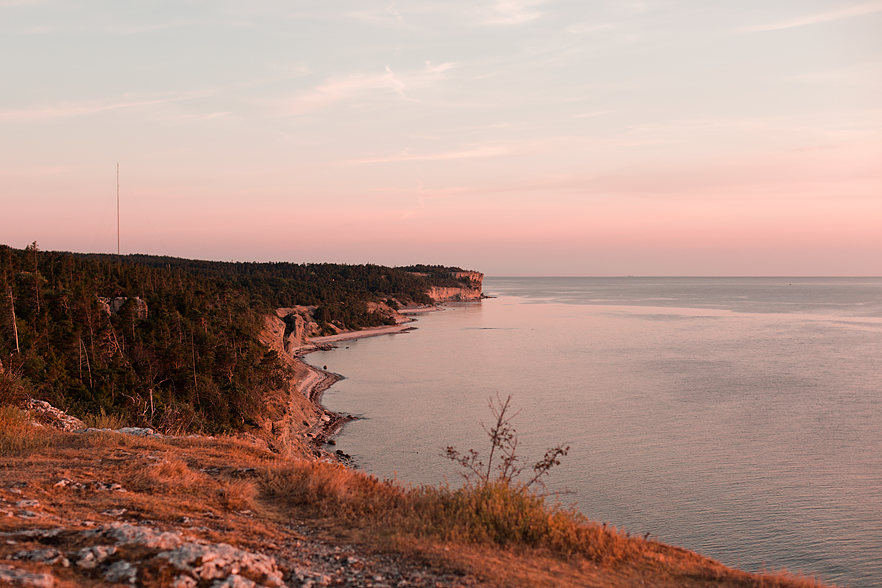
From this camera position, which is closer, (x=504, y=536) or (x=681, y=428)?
(x=504, y=536)

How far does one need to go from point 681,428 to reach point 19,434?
45819mm

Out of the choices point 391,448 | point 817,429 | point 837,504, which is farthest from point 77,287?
point 817,429

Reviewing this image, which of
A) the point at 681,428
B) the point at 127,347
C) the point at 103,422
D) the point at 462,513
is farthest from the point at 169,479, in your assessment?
the point at 681,428

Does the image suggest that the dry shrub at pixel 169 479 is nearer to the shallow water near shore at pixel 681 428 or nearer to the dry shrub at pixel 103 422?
the shallow water near shore at pixel 681 428

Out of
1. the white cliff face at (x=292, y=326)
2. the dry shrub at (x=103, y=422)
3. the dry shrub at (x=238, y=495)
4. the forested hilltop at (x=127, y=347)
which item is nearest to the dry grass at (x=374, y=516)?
the dry shrub at (x=238, y=495)

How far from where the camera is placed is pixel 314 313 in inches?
5330

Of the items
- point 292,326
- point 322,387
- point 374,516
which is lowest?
point 322,387

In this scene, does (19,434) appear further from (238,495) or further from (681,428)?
(681,428)

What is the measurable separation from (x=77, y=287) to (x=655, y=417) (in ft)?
163

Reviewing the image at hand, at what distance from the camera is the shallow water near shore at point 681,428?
29.2 metres

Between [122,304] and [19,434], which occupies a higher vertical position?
[122,304]

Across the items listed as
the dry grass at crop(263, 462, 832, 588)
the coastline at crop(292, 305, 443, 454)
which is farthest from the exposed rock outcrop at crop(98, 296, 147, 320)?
the dry grass at crop(263, 462, 832, 588)

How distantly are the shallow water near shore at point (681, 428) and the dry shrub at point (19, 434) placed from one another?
6866mm

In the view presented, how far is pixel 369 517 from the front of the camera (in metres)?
8.37
